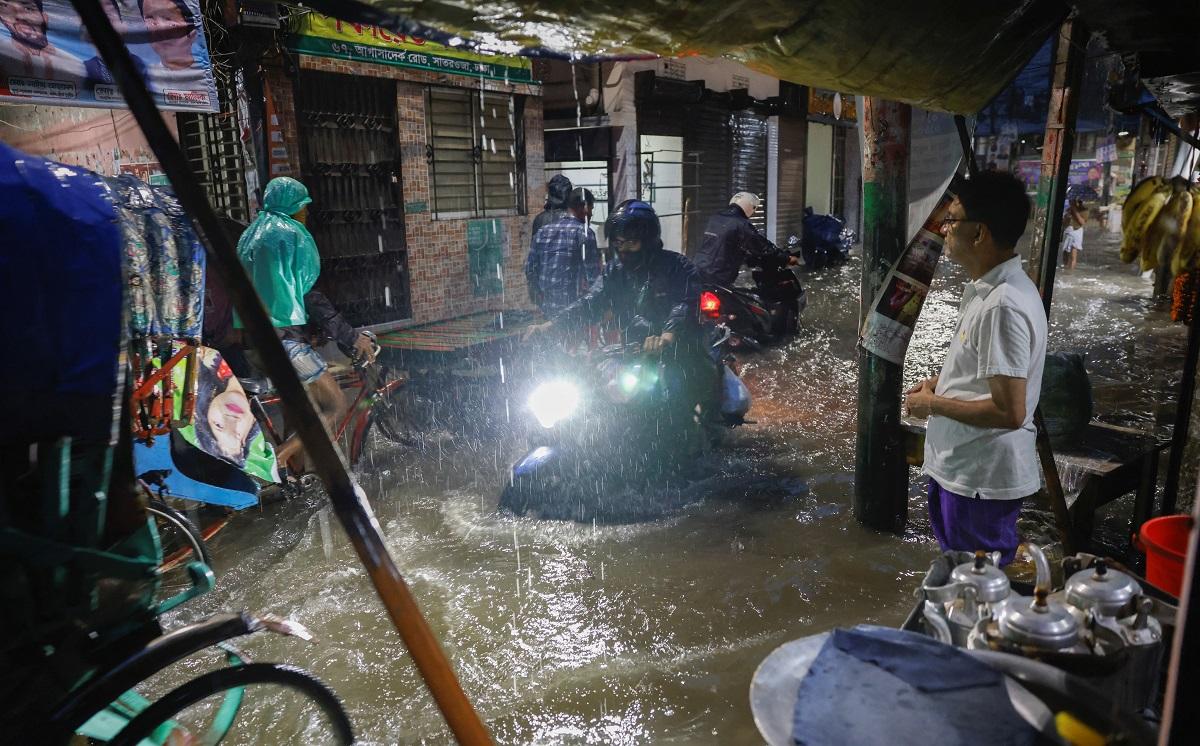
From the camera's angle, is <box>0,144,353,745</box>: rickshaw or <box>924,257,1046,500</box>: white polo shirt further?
<box>924,257,1046,500</box>: white polo shirt

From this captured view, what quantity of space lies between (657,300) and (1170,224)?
3.83 meters

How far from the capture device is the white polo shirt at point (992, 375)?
3107 mm

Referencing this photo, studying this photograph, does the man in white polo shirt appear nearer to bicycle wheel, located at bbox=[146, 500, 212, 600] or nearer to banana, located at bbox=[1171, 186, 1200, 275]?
banana, located at bbox=[1171, 186, 1200, 275]

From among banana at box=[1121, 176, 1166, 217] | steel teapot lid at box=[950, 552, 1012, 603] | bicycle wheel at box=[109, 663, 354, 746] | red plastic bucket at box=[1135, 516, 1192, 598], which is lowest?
→ bicycle wheel at box=[109, 663, 354, 746]

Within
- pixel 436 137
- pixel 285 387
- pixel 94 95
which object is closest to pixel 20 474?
pixel 285 387

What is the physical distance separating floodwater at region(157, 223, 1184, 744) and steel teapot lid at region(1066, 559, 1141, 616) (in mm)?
1600

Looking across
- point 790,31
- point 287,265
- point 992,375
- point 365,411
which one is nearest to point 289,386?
point 790,31

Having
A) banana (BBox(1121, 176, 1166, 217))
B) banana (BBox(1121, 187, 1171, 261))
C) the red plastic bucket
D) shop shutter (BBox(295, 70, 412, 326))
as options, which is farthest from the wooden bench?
shop shutter (BBox(295, 70, 412, 326))

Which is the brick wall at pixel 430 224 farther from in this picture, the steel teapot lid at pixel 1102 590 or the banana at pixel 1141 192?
the steel teapot lid at pixel 1102 590

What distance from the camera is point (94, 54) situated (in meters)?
7.07

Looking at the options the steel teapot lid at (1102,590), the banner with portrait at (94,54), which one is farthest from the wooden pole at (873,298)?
the banner with portrait at (94,54)

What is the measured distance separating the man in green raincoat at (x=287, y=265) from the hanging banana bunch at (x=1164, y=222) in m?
6.34

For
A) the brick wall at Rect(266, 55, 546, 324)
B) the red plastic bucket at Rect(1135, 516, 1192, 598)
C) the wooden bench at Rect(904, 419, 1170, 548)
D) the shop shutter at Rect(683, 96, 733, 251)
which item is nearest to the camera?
the red plastic bucket at Rect(1135, 516, 1192, 598)

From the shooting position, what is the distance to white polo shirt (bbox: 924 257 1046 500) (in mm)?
3107
